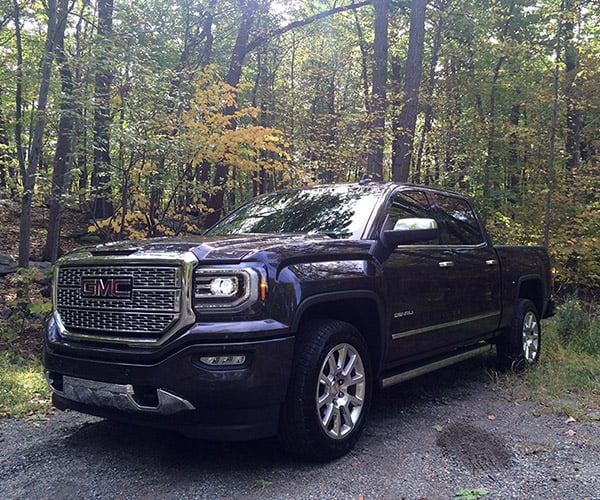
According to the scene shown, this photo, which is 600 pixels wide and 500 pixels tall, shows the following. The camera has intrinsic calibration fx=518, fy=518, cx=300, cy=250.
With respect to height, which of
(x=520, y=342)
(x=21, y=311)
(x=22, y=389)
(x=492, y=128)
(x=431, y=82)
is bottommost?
(x=22, y=389)

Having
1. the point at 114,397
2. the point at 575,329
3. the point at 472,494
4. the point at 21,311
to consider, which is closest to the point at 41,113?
the point at 21,311

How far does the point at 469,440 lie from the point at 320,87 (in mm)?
14895

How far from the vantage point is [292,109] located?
15.4m

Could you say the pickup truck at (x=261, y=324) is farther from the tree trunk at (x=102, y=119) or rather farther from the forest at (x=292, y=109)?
the forest at (x=292, y=109)

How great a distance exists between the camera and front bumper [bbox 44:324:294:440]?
9.43ft

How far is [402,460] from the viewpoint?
341cm

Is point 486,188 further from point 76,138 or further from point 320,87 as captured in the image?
point 76,138

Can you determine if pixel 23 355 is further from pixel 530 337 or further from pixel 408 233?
pixel 530 337

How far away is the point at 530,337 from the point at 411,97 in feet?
27.1

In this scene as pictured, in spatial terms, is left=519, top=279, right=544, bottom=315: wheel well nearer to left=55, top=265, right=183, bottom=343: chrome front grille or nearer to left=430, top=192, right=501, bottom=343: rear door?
left=430, top=192, right=501, bottom=343: rear door

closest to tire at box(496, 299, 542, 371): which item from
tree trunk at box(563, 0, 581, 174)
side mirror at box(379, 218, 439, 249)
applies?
side mirror at box(379, 218, 439, 249)

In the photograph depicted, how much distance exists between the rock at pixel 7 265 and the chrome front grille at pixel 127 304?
27.5 ft

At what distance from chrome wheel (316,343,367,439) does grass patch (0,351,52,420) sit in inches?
101

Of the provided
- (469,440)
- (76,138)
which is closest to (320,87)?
(76,138)
